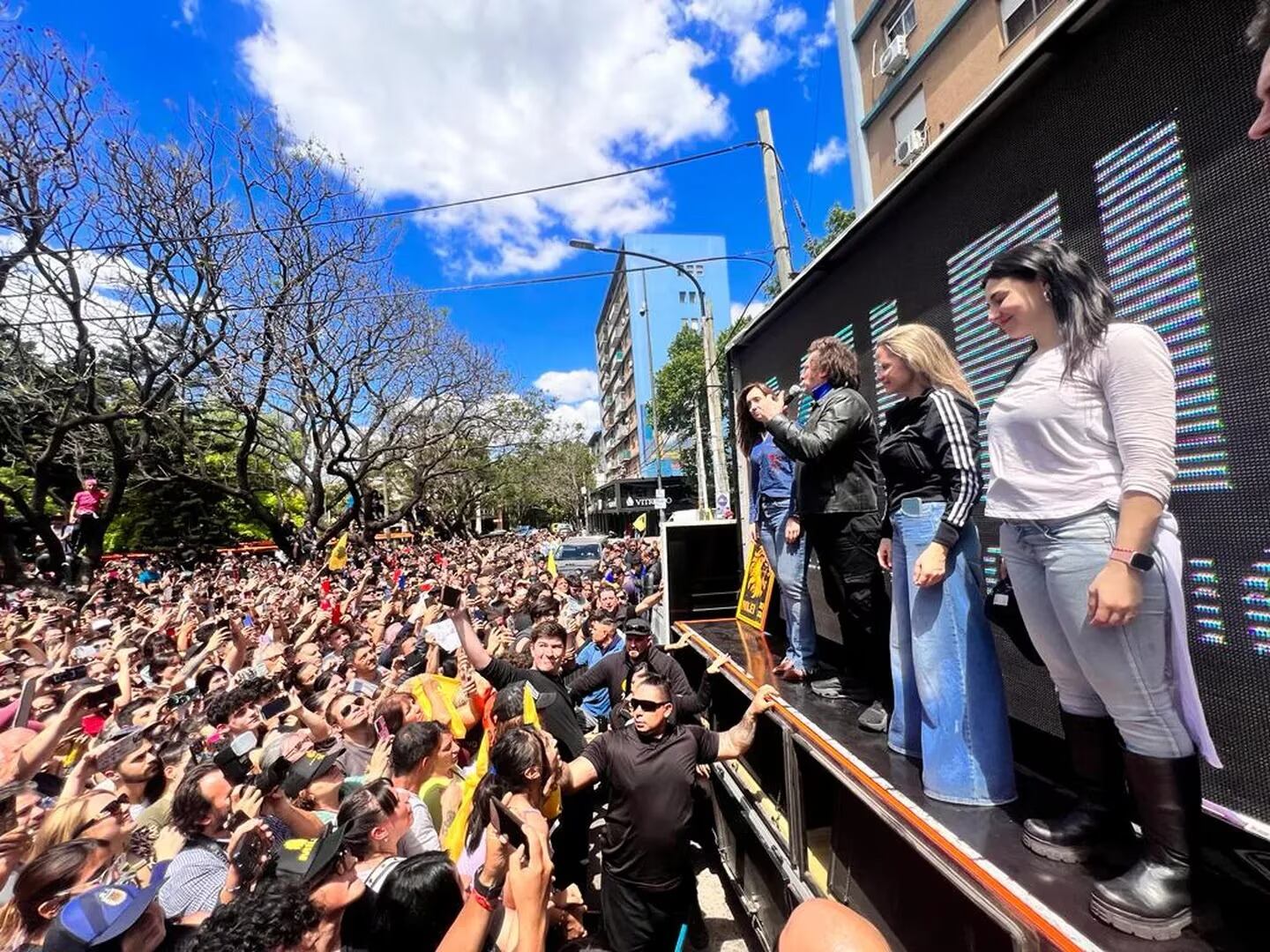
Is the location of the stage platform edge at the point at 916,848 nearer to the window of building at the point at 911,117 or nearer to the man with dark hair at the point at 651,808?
the man with dark hair at the point at 651,808

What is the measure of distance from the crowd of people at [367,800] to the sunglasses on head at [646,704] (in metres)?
0.01

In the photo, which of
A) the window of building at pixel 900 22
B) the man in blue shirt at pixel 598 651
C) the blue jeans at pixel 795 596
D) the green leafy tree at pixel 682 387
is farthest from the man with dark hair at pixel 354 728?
the green leafy tree at pixel 682 387

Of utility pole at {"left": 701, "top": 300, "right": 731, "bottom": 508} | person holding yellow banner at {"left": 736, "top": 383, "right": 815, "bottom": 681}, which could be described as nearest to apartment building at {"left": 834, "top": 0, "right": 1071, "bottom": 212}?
utility pole at {"left": 701, "top": 300, "right": 731, "bottom": 508}

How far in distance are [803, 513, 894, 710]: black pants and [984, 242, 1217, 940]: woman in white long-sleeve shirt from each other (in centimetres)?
103

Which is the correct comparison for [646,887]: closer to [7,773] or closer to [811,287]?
[811,287]

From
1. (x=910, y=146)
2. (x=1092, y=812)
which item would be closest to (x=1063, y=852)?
(x=1092, y=812)

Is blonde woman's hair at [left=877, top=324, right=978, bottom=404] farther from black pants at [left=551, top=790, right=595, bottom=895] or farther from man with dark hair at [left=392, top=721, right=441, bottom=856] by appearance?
black pants at [left=551, top=790, right=595, bottom=895]

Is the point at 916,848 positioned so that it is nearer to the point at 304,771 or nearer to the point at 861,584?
the point at 861,584

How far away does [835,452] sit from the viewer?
9.02ft

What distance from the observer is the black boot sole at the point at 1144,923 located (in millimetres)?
1300

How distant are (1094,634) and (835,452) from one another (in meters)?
1.37

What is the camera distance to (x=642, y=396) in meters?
58.3

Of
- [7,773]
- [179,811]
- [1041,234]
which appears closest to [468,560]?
[7,773]

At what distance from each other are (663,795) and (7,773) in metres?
4.10
